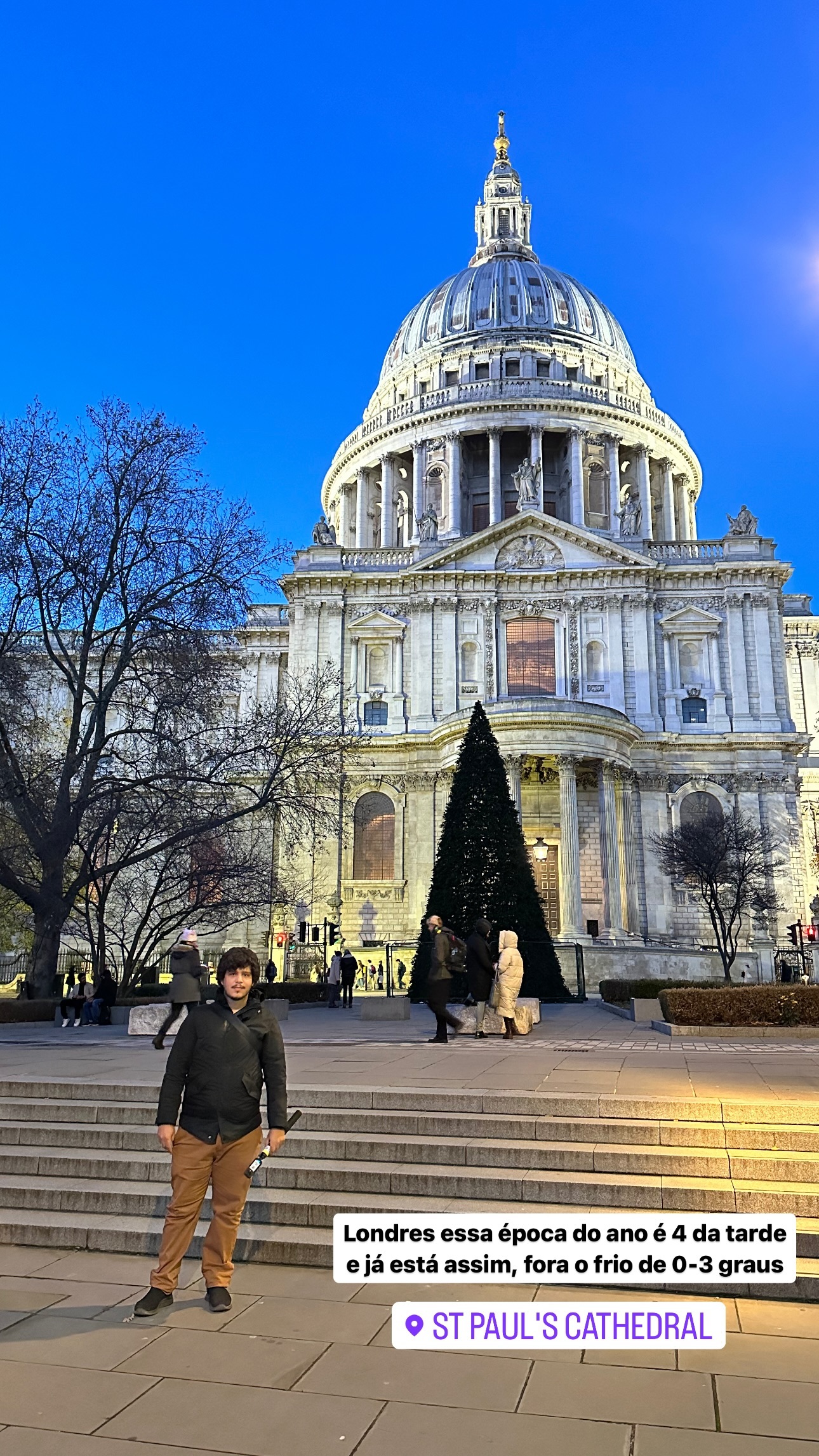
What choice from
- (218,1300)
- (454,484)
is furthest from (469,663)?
(218,1300)

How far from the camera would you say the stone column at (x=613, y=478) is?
70375mm

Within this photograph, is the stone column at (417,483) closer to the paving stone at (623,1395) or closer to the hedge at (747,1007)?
the hedge at (747,1007)

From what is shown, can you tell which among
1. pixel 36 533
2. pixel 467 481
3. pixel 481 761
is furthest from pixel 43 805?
pixel 467 481

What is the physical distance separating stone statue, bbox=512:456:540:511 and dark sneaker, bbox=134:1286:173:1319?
5117 centimetres

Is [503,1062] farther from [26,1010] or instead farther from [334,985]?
[334,985]

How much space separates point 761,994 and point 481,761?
35.1ft

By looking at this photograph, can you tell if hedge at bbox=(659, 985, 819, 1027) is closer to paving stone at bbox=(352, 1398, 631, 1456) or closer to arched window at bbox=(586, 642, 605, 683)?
paving stone at bbox=(352, 1398, 631, 1456)

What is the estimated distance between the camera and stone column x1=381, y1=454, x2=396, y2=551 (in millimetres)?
74125

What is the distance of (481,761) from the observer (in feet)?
95.8

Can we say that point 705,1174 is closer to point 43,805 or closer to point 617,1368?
point 617,1368

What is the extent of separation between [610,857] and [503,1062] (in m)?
32.9

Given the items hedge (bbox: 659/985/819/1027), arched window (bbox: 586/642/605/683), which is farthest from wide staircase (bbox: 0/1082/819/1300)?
arched window (bbox: 586/642/605/683)

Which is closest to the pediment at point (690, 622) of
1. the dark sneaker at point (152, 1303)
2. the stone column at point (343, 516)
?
the stone column at point (343, 516)

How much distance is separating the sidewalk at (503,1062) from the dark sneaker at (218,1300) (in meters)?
4.32
